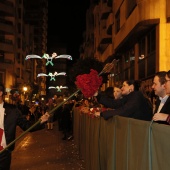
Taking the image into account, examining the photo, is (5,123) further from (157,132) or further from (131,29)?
(131,29)

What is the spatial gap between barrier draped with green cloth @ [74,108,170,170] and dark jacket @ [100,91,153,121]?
0.15 metres

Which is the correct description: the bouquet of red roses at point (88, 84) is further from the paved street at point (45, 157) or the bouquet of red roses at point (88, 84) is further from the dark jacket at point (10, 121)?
the paved street at point (45, 157)

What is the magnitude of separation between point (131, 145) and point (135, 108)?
1.40 m

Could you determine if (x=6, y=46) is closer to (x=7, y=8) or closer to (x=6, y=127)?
(x=7, y=8)

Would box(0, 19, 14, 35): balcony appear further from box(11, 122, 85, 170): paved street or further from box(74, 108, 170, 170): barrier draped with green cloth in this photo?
box(74, 108, 170, 170): barrier draped with green cloth

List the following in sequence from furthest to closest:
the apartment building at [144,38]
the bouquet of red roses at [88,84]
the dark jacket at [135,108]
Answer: the apartment building at [144,38] → the bouquet of red roses at [88,84] → the dark jacket at [135,108]

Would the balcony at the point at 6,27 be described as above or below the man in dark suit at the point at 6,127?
above

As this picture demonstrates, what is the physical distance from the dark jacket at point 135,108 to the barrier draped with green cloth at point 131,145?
0.50ft

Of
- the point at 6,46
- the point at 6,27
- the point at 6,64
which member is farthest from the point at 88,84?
the point at 6,27

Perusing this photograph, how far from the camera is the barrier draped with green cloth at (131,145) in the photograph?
135 inches

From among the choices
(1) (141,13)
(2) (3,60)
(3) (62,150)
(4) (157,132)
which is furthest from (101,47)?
(4) (157,132)

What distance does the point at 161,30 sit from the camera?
18422mm

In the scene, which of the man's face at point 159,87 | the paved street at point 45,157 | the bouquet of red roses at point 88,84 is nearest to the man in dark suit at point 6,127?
the bouquet of red roses at point 88,84

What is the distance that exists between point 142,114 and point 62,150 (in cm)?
912
